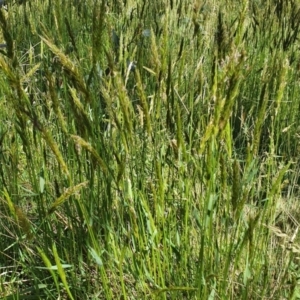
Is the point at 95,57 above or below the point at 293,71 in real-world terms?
above

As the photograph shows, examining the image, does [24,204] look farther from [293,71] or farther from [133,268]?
[293,71]

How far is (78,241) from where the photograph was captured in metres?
1.35

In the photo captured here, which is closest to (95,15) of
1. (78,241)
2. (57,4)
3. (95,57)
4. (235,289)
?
(95,57)

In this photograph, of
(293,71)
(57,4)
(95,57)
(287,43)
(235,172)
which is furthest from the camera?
(293,71)

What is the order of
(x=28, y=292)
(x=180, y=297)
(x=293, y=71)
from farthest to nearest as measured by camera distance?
(x=293, y=71), (x=28, y=292), (x=180, y=297)

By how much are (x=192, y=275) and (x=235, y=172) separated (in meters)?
0.42

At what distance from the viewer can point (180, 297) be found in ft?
3.91

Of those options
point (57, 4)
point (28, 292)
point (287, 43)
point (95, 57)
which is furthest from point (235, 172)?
point (287, 43)

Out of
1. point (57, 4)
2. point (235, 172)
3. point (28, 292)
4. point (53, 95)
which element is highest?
point (57, 4)

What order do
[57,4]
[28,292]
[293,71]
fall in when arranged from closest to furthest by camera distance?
[57,4], [28,292], [293,71]

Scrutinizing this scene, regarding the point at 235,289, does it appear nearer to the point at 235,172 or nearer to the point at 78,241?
the point at 78,241

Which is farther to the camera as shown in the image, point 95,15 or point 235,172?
point 95,15

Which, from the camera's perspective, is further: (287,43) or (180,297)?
(287,43)

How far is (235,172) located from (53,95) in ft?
1.30
